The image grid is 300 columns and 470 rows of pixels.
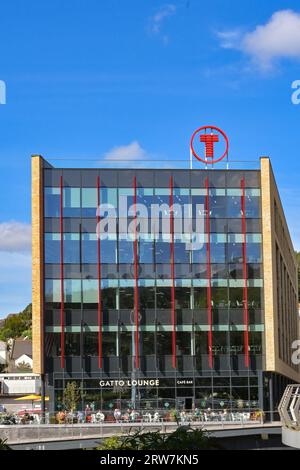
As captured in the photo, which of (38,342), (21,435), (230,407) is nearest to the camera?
(21,435)

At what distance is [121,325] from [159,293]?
3748 millimetres

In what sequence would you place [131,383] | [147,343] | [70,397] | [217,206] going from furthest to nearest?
[217,206], [147,343], [131,383], [70,397]

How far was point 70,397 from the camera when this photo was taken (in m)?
60.2

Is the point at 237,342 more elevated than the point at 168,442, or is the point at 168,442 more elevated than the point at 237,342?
the point at 237,342

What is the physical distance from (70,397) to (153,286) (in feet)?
33.8

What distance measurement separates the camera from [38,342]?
62.3 m

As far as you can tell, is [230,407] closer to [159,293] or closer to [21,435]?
[159,293]

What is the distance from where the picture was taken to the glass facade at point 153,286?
62406 millimetres

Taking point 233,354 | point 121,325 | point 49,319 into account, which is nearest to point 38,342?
point 49,319

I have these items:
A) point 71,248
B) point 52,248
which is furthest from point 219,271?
point 52,248

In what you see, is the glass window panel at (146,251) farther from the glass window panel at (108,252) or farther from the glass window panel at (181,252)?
the glass window panel at (108,252)

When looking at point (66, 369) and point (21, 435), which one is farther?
point (66, 369)

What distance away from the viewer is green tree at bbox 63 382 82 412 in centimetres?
5938

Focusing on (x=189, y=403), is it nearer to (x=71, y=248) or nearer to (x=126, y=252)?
(x=126, y=252)
